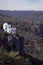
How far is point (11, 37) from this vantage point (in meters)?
34.9

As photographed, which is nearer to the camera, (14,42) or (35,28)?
(14,42)

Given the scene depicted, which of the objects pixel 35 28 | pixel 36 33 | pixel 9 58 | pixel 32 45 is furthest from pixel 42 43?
pixel 9 58

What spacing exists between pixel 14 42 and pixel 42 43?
3118cm

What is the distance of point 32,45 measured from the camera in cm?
5991

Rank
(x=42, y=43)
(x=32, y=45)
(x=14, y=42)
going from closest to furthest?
(x=14, y=42), (x=32, y=45), (x=42, y=43)

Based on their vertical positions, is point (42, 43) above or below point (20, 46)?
below

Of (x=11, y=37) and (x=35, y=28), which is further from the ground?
(x=11, y=37)

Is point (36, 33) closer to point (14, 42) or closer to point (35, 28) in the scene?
point (35, 28)

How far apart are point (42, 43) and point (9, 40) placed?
1247 inches

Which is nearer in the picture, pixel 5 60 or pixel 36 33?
pixel 5 60

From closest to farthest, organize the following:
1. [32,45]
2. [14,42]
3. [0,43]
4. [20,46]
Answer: [0,43]
[14,42]
[20,46]
[32,45]

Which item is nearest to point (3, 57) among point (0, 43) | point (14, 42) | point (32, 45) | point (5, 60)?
point (5, 60)

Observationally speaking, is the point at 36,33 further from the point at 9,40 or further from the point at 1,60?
the point at 1,60

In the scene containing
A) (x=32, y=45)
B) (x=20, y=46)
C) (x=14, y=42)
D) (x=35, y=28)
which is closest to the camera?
(x=14, y=42)
